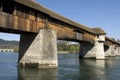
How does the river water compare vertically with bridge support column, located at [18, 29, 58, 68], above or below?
below

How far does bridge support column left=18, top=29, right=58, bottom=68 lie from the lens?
124ft

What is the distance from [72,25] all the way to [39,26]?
1677 centimetres

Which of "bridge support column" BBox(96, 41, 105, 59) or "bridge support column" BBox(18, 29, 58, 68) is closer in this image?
"bridge support column" BBox(18, 29, 58, 68)

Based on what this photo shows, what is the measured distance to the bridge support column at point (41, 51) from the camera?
37.9 m

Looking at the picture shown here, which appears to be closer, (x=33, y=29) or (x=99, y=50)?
(x=33, y=29)

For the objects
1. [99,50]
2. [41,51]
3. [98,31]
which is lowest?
[41,51]

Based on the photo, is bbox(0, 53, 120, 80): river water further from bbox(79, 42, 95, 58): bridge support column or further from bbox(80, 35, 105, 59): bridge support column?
bbox(79, 42, 95, 58): bridge support column

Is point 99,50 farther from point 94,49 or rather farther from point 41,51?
point 41,51

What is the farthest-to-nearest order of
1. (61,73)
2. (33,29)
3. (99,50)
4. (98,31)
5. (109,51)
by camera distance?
1. (109,51)
2. (98,31)
3. (99,50)
4. (33,29)
5. (61,73)

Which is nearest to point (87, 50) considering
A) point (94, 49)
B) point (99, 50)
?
point (94, 49)

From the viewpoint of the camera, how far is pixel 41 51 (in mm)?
37938

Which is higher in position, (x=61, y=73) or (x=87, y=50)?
(x=87, y=50)

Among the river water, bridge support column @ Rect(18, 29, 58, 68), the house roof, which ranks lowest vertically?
the river water

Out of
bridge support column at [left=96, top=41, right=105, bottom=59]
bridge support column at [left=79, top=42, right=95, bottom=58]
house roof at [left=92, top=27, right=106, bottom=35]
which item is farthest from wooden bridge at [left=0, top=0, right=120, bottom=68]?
house roof at [left=92, top=27, right=106, bottom=35]
